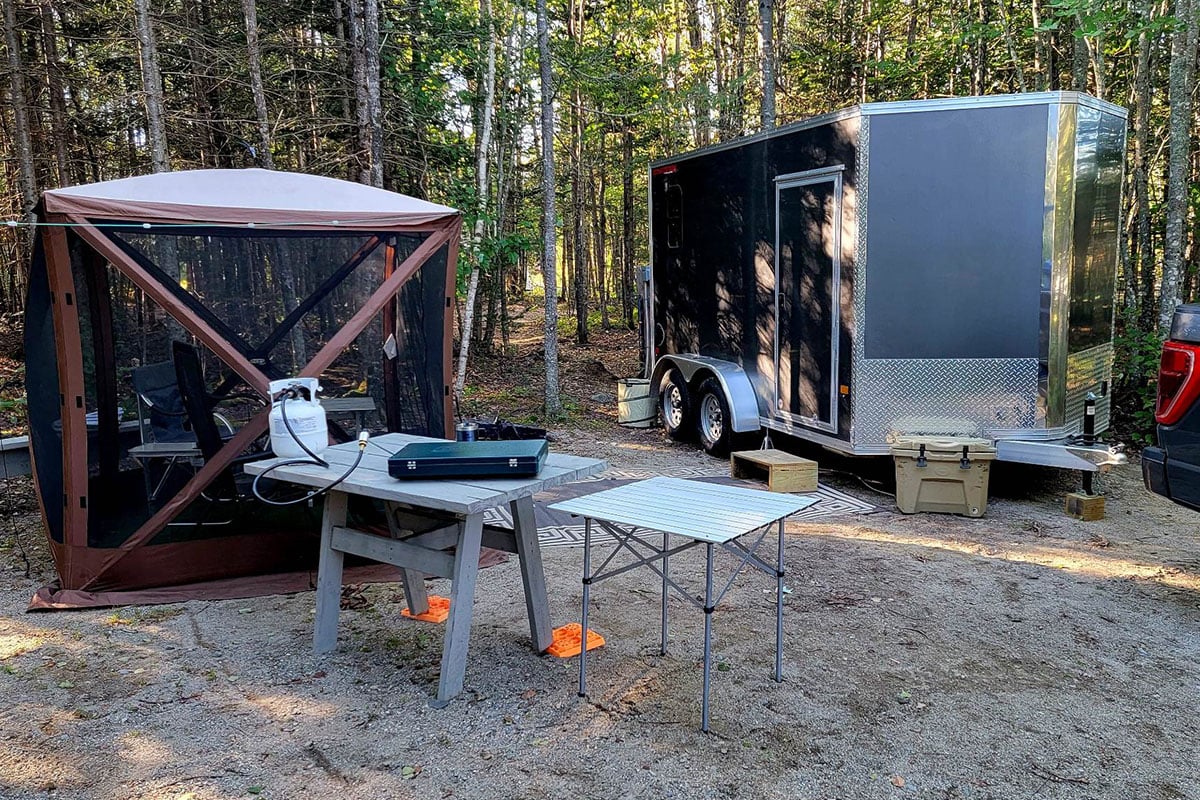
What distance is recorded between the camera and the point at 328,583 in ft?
11.4

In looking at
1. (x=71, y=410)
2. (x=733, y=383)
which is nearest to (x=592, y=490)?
(x=733, y=383)

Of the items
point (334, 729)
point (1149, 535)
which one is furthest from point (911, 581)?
point (334, 729)

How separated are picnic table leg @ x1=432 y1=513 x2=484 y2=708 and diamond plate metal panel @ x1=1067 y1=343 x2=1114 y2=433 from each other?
4.51 m

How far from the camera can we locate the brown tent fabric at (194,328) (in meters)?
4.03

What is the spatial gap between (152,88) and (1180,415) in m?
8.00

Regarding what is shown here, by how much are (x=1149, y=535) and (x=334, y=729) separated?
4.93m

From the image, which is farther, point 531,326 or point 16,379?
point 531,326

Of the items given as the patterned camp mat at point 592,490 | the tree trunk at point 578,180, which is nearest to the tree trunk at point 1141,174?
the patterned camp mat at point 592,490

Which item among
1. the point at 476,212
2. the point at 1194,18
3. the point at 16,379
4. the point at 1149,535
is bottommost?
the point at 1149,535

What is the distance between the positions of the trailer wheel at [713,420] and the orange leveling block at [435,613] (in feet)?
11.8

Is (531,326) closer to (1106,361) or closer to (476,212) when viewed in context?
(476,212)

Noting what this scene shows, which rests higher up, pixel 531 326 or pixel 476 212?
pixel 476 212

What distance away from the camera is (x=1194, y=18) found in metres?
6.58

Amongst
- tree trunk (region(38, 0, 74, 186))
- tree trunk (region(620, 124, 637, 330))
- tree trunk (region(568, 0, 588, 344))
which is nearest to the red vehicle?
tree trunk (region(38, 0, 74, 186))
